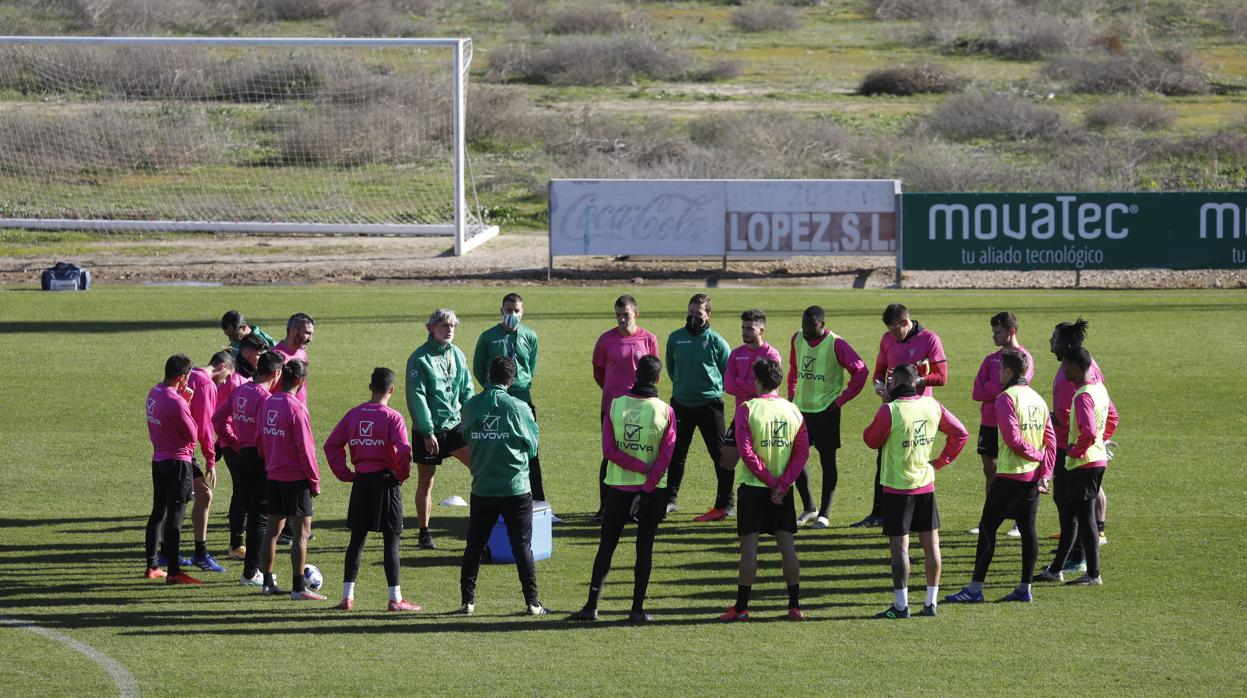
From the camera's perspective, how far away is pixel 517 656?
28.5ft

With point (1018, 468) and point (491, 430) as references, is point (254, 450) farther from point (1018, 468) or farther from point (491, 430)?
point (1018, 468)

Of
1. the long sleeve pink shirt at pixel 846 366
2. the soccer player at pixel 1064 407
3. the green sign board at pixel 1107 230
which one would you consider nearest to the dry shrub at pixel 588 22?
the green sign board at pixel 1107 230

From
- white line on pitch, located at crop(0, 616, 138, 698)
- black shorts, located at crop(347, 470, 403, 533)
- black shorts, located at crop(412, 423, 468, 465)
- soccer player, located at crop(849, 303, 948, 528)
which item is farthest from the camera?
soccer player, located at crop(849, 303, 948, 528)

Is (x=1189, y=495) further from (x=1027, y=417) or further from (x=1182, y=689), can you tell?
(x=1182, y=689)

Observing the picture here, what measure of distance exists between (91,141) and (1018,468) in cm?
2775

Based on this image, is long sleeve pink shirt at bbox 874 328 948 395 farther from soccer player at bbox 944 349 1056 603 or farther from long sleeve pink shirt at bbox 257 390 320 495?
long sleeve pink shirt at bbox 257 390 320 495

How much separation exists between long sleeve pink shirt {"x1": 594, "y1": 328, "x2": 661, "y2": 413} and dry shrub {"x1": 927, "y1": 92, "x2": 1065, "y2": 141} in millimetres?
33833

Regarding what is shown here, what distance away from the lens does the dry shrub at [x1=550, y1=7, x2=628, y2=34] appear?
2418 inches

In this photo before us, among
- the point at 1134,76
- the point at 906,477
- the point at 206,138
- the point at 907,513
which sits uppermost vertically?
the point at 1134,76

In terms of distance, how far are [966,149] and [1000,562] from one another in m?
32.3

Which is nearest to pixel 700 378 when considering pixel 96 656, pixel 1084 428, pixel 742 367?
pixel 742 367

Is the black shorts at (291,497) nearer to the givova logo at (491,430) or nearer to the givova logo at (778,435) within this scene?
the givova logo at (491,430)

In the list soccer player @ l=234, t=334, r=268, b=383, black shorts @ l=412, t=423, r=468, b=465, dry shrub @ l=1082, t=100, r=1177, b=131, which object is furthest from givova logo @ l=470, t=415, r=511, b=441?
dry shrub @ l=1082, t=100, r=1177, b=131

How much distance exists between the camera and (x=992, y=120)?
44219 mm
